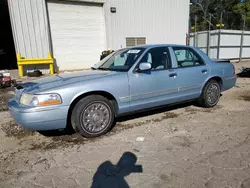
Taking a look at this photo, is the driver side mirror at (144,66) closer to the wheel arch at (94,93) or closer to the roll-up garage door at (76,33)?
the wheel arch at (94,93)

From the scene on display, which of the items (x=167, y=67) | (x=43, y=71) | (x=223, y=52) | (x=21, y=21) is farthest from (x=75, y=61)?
(x=223, y=52)

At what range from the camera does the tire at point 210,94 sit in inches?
196

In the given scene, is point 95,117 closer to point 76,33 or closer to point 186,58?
point 186,58

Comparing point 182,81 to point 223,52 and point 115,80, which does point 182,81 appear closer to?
point 115,80

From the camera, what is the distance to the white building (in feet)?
32.8

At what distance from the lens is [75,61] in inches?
465

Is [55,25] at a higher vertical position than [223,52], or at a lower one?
higher

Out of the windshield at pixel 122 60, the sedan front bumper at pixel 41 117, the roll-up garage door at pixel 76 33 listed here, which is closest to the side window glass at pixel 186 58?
the windshield at pixel 122 60

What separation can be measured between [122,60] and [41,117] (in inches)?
75.9

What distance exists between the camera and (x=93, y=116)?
11.9ft

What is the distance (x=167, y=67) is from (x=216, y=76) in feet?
4.90

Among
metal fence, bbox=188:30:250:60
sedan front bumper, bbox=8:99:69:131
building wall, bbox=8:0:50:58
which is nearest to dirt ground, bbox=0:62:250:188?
sedan front bumper, bbox=8:99:69:131

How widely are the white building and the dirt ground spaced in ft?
22.4

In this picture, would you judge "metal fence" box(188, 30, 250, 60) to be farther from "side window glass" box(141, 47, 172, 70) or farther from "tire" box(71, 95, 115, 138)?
"tire" box(71, 95, 115, 138)
